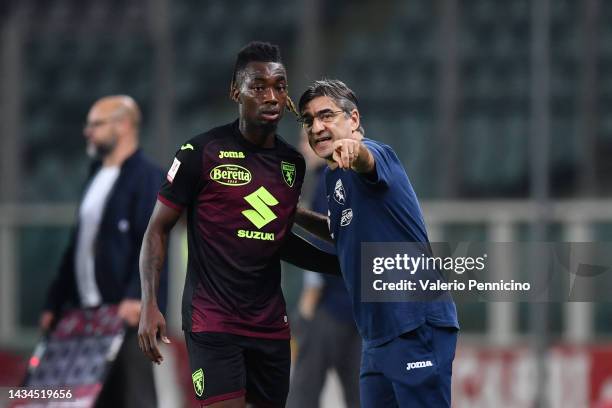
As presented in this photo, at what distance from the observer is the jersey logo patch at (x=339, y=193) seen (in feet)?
19.7

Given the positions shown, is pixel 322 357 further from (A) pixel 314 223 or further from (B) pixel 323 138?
(B) pixel 323 138

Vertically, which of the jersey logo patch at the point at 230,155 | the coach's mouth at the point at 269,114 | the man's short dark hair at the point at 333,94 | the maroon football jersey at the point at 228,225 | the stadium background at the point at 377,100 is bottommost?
the maroon football jersey at the point at 228,225

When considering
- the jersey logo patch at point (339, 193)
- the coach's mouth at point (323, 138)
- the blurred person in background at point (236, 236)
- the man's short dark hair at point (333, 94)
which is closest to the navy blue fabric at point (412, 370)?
the blurred person in background at point (236, 236)

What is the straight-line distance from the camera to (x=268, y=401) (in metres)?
6.26

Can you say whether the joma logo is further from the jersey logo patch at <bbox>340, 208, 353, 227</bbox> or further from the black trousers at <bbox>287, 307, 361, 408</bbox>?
the black trousers at <bbox>287, 307, 361, 408</bbox>

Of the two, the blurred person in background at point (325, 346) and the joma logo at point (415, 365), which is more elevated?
the blurred person in background at point (325, 346)

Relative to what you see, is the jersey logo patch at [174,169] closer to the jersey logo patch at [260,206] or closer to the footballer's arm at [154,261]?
the footballer's arm at [154,261]

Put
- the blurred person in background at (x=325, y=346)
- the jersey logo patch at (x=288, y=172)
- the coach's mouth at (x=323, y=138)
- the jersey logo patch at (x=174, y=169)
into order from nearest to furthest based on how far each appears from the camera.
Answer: the coach's mouth at (x=323, y=138) → the jersey logo patch at (x=174, y=169) → the jersey logo patch at (x=288, y=172) → the blurred person in background at (x=325, y=346)

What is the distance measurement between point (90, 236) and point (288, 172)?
258cm

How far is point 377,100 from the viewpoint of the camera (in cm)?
1495

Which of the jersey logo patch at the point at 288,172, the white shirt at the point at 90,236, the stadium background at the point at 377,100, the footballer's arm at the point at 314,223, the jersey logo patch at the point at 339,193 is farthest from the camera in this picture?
the stadium background at the point at 377,100

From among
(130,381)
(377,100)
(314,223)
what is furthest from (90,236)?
(377,100)

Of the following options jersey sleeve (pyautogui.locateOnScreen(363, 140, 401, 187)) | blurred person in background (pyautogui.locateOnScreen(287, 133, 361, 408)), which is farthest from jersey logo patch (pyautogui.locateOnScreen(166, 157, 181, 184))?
blurred person in background (pyautogui.locateOnScreen(287, 133, 361, 408))

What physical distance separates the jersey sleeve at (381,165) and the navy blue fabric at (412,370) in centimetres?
64
